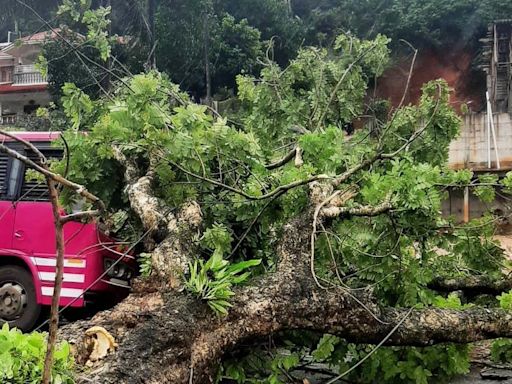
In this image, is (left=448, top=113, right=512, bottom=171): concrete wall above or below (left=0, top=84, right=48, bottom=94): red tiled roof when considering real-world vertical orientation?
below

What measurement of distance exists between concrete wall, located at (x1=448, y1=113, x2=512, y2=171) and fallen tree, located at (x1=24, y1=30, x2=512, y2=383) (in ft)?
36.6

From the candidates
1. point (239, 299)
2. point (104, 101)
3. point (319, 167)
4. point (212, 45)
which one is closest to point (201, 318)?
point (239, 299)

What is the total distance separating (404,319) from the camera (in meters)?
3.86

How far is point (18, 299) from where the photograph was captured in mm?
5828

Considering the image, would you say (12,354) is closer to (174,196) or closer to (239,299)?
(239,299)

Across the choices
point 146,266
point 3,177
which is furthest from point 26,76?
point 146,266

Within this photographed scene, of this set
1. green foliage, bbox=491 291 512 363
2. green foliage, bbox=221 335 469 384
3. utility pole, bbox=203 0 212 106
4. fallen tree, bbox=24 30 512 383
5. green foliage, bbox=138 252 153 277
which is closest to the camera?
fallen tree, bbox=24 30 512 383

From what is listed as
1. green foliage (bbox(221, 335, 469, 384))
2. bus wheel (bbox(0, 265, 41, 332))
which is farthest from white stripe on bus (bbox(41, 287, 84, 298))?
green foliage (bbox(221, 335, 469, 384))

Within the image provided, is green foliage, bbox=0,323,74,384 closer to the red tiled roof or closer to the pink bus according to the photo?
the pink bus

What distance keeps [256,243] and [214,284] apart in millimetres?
1384

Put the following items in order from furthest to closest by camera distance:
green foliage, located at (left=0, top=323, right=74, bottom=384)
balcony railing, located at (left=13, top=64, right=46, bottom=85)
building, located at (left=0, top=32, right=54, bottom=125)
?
balcony railing, located at (left=13, top=64, right=46, bottom=85) < building, located at (left=0, top=32, right=54, bottom=125) < green foliage, located at (left=0, top=323, right=74, bottom=384)

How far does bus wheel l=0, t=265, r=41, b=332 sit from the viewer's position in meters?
5.75

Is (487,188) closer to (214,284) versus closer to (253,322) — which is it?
(253,322)

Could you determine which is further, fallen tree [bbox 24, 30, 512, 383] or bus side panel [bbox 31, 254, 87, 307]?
bus side panel [bbox 31, 254, 87, 307]
